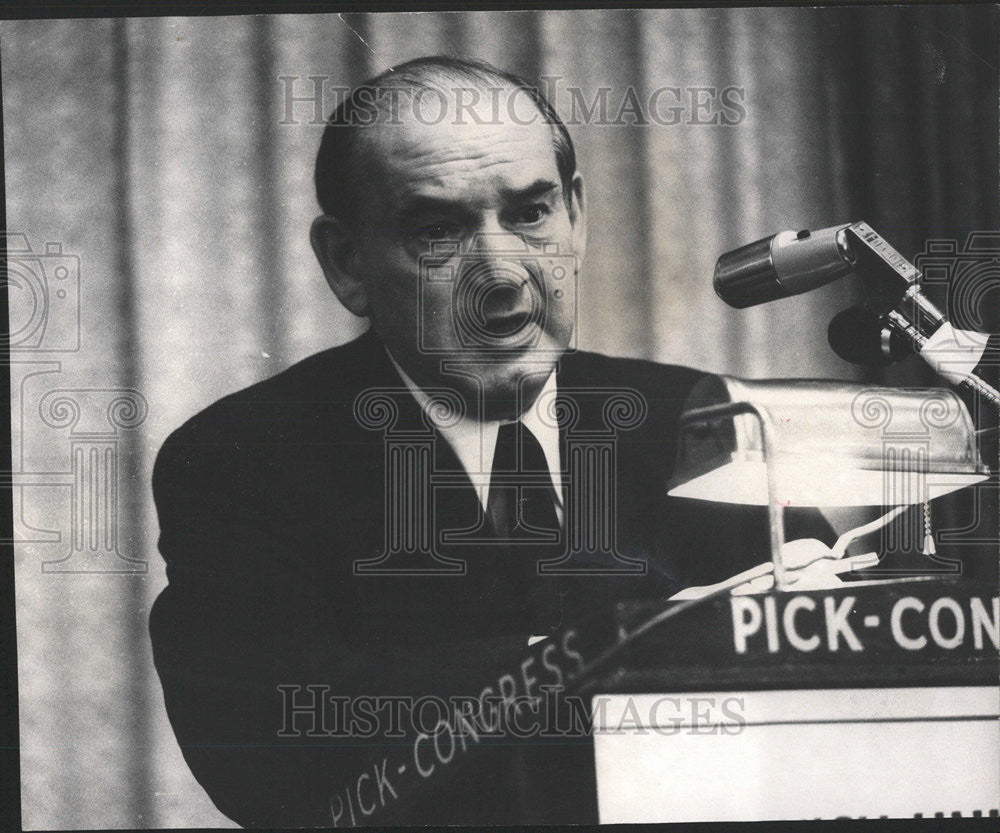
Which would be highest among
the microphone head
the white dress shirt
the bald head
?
the bald head

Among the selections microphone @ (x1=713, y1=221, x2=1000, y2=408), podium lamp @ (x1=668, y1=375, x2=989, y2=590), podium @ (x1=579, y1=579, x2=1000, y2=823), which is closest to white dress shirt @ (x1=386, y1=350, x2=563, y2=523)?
podium lamp @ (x1=668, y1=375, x2=989, y2=590)

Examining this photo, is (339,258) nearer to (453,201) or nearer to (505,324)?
(453,201)

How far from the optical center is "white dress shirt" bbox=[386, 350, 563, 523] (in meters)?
2.76

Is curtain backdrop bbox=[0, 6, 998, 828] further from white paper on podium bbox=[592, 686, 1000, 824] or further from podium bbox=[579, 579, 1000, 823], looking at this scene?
white paper on podium bbox=[592, 686, 1000, 824]

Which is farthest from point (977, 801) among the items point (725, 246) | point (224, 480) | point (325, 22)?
point (325, 22)

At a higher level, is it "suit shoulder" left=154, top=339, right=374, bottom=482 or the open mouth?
the open mouth

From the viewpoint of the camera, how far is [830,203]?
2.79 meters

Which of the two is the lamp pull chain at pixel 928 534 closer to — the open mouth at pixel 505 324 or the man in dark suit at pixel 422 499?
the man in dark suit at pixel 422 499

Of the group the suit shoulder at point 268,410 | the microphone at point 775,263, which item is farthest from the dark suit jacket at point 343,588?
the microphone at point 775,263

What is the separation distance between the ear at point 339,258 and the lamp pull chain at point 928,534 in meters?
1.69

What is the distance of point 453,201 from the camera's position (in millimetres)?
2717

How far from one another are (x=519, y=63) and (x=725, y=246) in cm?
77

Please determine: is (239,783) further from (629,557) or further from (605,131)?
(605,131)

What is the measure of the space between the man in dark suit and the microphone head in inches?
17.2
